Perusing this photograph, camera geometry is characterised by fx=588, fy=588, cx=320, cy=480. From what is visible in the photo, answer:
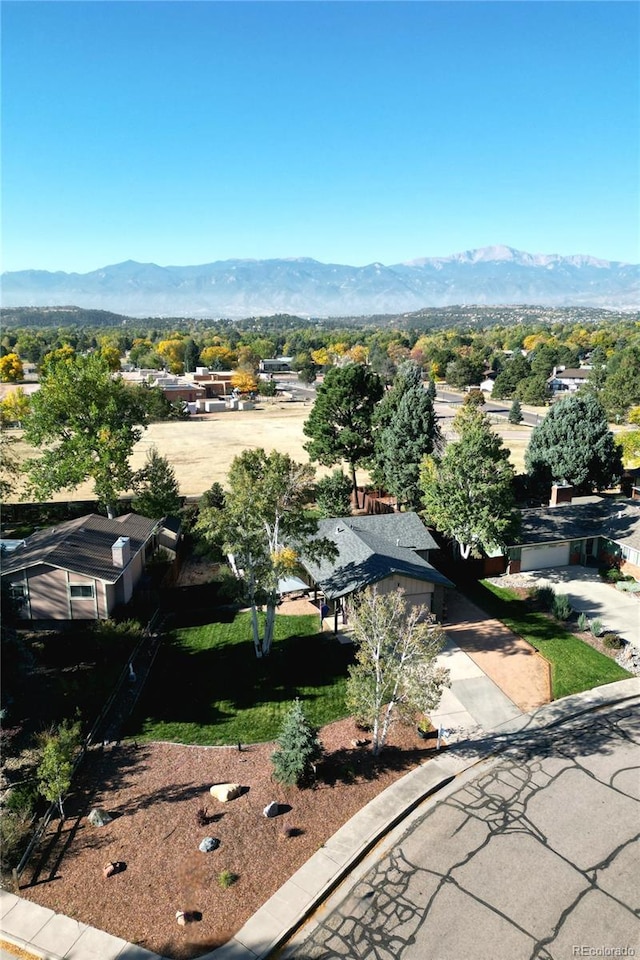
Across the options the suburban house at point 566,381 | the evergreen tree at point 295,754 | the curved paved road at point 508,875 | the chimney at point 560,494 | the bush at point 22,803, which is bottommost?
the curved paved road at point 508,875

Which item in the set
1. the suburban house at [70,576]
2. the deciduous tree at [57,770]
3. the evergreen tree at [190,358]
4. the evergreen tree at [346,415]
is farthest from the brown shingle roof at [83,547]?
the evergreen tree at [190,358]

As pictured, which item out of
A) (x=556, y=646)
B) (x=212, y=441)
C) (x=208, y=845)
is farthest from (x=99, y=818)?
(x=212, y=441)

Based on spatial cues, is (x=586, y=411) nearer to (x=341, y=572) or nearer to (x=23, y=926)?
(x=341, y=572)

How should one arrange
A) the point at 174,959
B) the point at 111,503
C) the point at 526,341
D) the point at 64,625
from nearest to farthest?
the point at 174,959
the point at 64,625
the point at 111,503
the point at 526,341

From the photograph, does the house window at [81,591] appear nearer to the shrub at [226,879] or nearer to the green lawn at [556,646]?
the shrub at [226,879]

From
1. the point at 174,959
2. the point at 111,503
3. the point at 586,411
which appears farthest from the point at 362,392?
the point at 174,959

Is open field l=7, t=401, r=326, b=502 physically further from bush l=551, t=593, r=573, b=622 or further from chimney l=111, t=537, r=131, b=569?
bush l=551, t=593, r=573, b=622

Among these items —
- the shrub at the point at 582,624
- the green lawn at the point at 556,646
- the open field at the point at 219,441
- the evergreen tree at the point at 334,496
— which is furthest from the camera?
the open field at the point at 219,441
